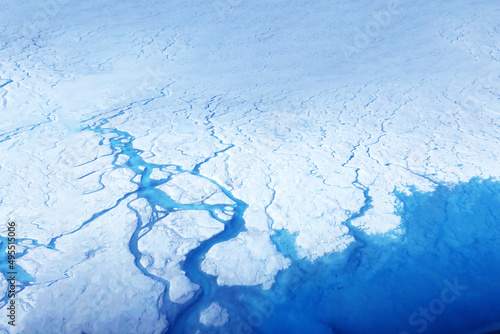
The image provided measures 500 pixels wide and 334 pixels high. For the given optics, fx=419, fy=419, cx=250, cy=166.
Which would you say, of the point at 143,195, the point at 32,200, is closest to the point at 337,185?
the point at 143,195

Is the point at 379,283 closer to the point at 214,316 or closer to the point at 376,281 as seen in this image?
the point at 376,281

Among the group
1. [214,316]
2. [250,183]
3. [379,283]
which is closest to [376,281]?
[379,283]

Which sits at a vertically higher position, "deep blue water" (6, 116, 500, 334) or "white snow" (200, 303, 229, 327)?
"white snow" (200, 303, 229, 327)

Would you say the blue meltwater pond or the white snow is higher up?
the white snow

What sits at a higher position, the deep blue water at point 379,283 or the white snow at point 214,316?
the white snow at point 214,316

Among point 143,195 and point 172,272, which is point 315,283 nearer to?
point 172,272
